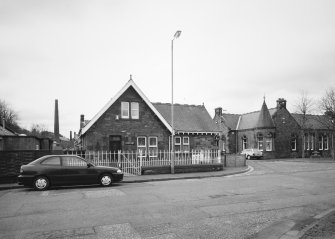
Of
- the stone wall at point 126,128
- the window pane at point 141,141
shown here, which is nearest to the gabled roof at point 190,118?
the stone wall at point 126,128

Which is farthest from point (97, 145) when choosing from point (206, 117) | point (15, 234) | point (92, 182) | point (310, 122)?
point (310, 122)

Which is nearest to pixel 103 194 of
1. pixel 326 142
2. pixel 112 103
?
pixel 112 103

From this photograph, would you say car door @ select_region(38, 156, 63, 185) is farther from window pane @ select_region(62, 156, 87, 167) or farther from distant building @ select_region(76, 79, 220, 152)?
distant building @ select_region(76, 79, 220, 152)

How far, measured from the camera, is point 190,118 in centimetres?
3164

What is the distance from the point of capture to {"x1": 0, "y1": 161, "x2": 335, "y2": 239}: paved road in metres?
6.37

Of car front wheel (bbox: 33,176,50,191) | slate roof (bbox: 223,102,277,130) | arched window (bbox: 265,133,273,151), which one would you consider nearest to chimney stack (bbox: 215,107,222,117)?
slate roof (bbox: 223,102,277,130)

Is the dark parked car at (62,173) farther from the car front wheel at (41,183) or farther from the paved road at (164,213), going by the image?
the paved road at (164,213)

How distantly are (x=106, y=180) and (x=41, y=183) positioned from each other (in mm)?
2967

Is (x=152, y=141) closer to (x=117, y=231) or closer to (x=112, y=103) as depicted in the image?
(x=112, y=103)

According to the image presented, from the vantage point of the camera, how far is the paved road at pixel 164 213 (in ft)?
20.9

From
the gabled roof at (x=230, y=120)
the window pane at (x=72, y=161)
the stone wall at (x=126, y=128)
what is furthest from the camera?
the gabled roof at (x=230, y=120)

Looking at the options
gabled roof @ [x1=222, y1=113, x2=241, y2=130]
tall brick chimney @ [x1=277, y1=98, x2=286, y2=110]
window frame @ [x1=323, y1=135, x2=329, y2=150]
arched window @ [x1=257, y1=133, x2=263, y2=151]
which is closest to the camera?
arched window @ [x1=257, y1=133, x2=263, y2=151]

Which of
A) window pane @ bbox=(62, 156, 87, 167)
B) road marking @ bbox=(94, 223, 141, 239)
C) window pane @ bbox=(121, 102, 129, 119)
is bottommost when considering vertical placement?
road marking @ bbox=(94, 223, 141, 239)

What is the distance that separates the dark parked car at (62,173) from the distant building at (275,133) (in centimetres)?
3451
